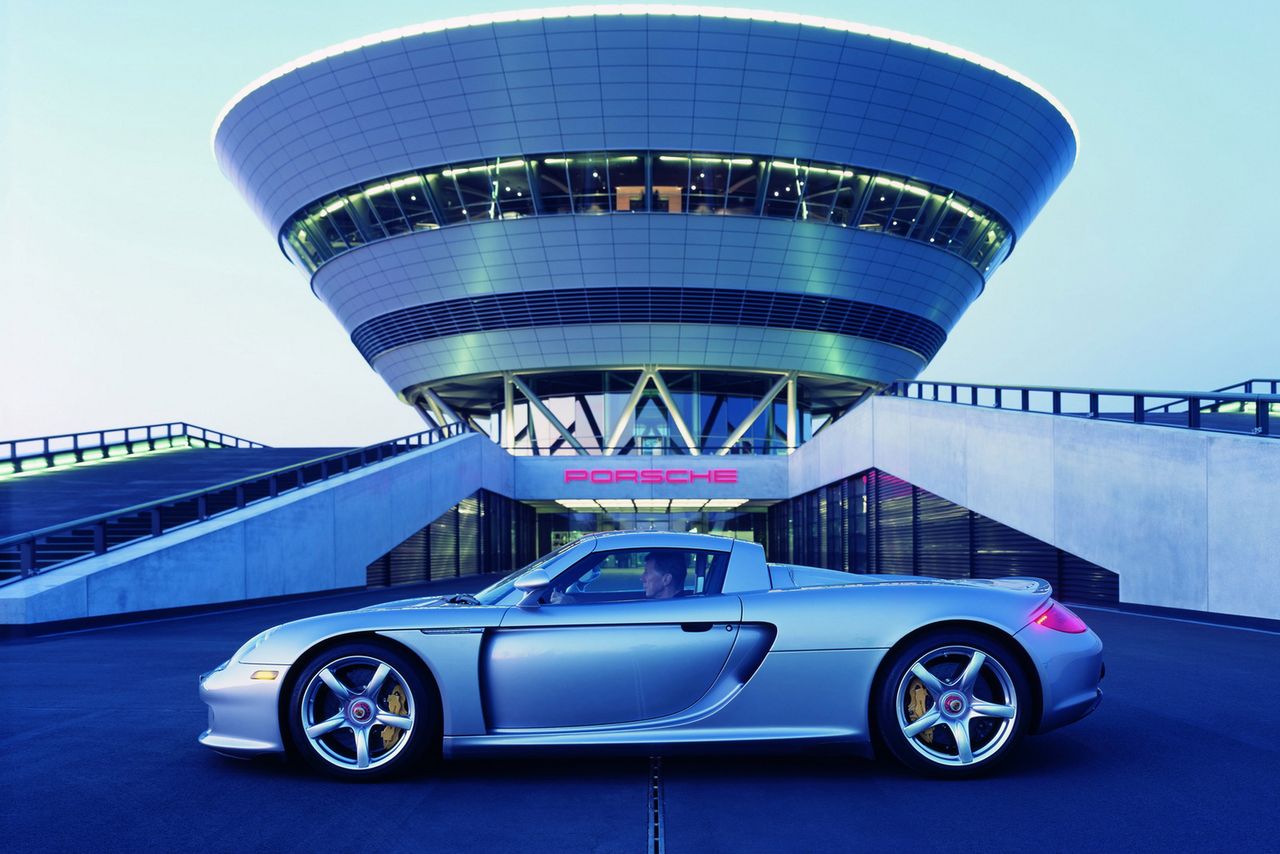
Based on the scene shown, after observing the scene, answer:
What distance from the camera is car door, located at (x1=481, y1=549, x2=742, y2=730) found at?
4.98 metres

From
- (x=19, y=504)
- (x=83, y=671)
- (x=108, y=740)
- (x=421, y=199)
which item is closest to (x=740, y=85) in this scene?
(x=421, y=199)

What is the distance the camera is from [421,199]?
42.5 m

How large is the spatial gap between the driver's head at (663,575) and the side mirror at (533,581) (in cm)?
48

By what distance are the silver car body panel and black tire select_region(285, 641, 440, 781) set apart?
0.08m

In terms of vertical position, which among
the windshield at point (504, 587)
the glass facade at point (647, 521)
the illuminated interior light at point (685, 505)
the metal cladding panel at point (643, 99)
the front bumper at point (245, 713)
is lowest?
the glass facade at point (647, 521)

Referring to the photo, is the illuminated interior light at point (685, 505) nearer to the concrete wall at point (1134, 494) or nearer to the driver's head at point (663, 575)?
the concrete wall at point (1134, 494)

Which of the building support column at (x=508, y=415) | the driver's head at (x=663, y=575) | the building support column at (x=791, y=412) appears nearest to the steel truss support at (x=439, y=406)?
the building support column at (x=508, y=415)

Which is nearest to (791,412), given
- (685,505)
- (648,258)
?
(685,505)

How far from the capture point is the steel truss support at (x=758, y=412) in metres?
48.7

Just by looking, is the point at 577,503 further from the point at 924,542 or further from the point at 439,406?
the point at 924,542

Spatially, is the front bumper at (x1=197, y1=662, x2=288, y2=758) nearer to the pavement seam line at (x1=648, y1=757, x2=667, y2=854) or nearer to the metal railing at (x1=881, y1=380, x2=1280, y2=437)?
the pavement seam line at (x1=648, y1=757, x2=667, y2=854)

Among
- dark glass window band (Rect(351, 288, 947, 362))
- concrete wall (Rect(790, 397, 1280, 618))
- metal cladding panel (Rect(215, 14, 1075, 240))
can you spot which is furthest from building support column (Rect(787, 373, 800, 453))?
concrete wall (Rect(790, 397, 1280, 618))

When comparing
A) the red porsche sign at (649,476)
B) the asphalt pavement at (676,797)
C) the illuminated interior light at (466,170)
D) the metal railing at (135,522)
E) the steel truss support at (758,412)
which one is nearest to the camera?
the asphalt pavement at (676,797)

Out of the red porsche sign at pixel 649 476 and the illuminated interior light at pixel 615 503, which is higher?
the red porsche sign at pixel 649 476
